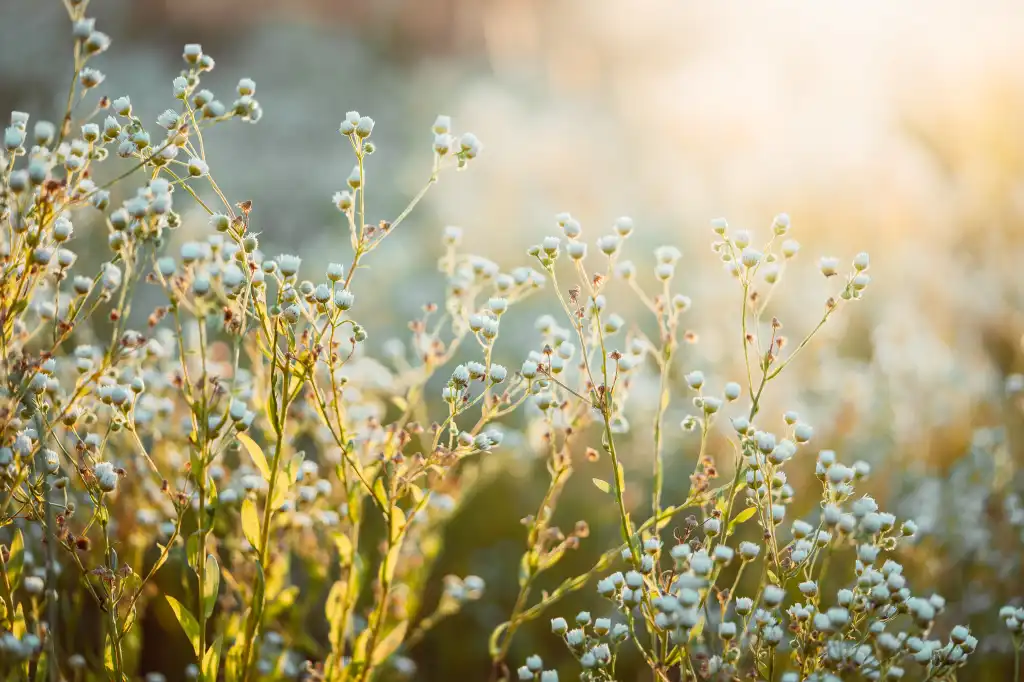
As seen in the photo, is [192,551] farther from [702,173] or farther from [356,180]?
[702,173]

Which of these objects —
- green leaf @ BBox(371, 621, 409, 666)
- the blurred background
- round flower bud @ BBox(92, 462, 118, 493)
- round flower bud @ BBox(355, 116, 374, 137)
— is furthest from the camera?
the blurred background

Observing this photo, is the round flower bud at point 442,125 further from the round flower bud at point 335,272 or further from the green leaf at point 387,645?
the green leaf at point 387,645

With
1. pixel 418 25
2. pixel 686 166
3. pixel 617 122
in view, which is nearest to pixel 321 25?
pixel 418 25

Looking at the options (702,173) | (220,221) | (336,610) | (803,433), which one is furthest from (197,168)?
(702,173)

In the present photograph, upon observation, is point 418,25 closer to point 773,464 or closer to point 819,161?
point 819,161

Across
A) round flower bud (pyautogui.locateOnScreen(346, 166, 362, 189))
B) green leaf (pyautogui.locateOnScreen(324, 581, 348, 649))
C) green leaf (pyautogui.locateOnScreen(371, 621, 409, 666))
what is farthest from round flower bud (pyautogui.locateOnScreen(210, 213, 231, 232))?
green leaf (pyautogui.locateOnScreen(371, 621, 409, 666))

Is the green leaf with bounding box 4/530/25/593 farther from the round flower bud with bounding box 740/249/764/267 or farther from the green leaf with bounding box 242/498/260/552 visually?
the round flower bud with bounding box 740/249/764/267
